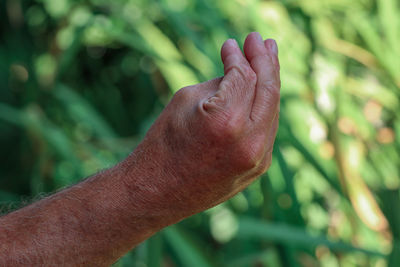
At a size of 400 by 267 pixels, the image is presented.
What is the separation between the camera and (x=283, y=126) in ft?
2.62

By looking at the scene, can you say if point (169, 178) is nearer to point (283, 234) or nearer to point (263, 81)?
point (263, 81)

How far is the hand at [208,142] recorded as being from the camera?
0.34 metres

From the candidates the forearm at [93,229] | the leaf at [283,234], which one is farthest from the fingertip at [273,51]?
the leaf at [283,234]

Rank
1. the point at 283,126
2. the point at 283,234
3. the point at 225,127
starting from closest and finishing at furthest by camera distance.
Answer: the point at 225,127 → the point at 283,234 → the point at 283,126

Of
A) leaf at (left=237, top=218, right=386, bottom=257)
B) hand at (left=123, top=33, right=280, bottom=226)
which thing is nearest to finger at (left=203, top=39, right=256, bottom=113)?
hand at (left=123, top=33, right=280, bottom=226)

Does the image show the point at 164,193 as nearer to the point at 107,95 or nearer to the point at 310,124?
the point at 310,124

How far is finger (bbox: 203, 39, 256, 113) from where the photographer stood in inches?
13.5

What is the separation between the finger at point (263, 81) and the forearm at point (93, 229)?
82 millimetres

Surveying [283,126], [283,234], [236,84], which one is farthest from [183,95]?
[283,126]

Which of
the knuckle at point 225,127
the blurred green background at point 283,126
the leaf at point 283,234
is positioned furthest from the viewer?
the blurred green background at point 283,126

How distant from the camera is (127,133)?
1.46 meters

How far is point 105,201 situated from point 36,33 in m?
1.22

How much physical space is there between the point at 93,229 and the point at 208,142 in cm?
9

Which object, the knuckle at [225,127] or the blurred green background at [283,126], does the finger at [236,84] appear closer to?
the knuckle at [225,127]
